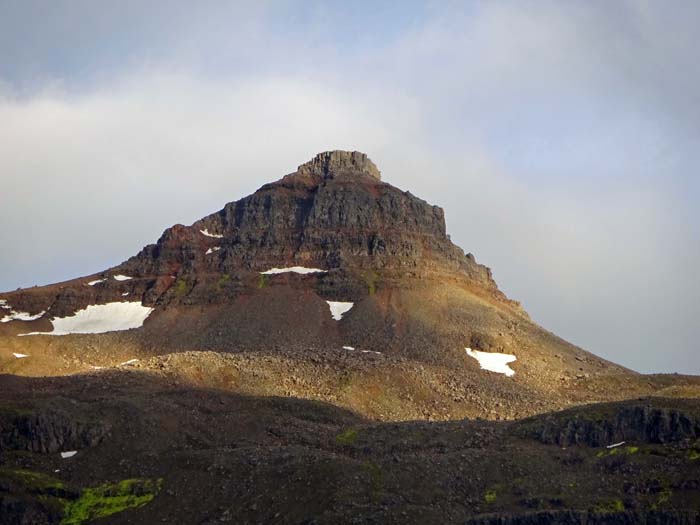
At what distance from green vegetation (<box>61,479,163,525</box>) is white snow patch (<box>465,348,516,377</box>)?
253 feet

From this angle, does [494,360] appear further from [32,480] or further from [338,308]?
[32,480]

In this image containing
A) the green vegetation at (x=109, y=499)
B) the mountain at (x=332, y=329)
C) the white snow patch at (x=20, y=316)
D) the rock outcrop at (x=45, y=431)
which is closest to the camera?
the green vegetation at (x=109, y=499)

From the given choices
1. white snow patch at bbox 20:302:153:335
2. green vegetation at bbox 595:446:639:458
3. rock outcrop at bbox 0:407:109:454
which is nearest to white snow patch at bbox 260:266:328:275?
white snow patch at bbox 20:302:153:335

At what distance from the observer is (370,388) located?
13350 cm

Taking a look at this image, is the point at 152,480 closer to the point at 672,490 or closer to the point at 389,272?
the point at 672,490

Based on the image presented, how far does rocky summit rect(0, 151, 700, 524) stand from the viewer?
80269 mm

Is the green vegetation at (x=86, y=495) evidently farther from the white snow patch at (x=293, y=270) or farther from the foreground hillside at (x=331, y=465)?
the white snow patch at (x=293, y=270)

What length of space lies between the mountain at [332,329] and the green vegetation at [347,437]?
79.0ft

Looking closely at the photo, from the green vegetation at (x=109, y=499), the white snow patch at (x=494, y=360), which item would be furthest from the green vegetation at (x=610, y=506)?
the white snow patch at (x=494, y=360)

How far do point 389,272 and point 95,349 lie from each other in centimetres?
5632

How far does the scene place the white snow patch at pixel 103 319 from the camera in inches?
6939

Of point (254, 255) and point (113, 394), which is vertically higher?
point (254, 255)

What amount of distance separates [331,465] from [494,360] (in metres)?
77.6

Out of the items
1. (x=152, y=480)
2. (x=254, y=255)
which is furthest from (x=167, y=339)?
(x=152, y=480)
